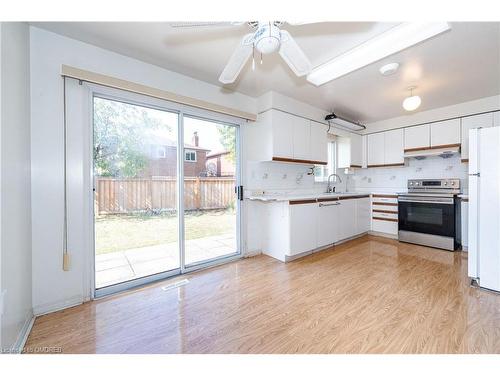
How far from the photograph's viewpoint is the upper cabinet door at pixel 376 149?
4.15 meters

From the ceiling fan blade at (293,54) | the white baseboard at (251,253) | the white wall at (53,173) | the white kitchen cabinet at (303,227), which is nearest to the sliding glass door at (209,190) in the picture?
the white baseboard at (251,253)

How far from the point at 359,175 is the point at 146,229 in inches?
173

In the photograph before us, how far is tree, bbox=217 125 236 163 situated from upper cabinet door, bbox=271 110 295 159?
57 centimetres

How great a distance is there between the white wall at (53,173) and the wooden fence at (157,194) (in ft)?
0.75

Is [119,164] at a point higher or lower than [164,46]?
lower

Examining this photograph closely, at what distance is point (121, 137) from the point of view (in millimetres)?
2180

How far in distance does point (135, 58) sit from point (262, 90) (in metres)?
1.53

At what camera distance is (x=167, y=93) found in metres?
2.29

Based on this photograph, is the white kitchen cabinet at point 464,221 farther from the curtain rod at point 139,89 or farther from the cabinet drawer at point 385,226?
the curtain rod at point 139,89

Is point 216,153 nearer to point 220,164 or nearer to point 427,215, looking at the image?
point 220,164

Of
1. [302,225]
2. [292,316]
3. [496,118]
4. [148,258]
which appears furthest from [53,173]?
[496,118]
